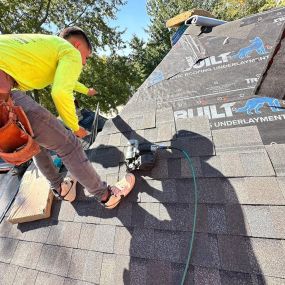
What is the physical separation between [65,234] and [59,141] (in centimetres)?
95

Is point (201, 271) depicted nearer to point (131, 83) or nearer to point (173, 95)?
point (173, 95)

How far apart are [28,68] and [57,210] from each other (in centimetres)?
152

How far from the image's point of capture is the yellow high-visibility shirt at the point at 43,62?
6.15 ft

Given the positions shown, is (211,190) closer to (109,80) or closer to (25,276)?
(25,276)

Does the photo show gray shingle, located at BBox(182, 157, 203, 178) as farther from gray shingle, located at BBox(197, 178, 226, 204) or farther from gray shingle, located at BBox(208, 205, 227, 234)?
gray shingle, located at BBox(208, 205, 227, 234)

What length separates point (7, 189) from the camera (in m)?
3.48

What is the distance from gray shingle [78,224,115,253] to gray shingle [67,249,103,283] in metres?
0.05

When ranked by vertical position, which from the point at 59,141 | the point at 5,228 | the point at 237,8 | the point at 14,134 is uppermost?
the point at 14,134

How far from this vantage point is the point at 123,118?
3.26 m

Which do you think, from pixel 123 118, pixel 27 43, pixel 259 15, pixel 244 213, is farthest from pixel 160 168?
pixel 259 15

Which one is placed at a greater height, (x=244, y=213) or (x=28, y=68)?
(x=28, y=68)

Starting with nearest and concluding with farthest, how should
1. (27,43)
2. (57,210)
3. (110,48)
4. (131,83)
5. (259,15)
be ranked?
(27,43) → (57,210) → (259,15) → (110,48) → (131,83)

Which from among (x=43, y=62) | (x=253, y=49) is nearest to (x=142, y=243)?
(x=43, y=62)

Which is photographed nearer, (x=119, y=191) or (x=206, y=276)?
(x=206, y=276)
